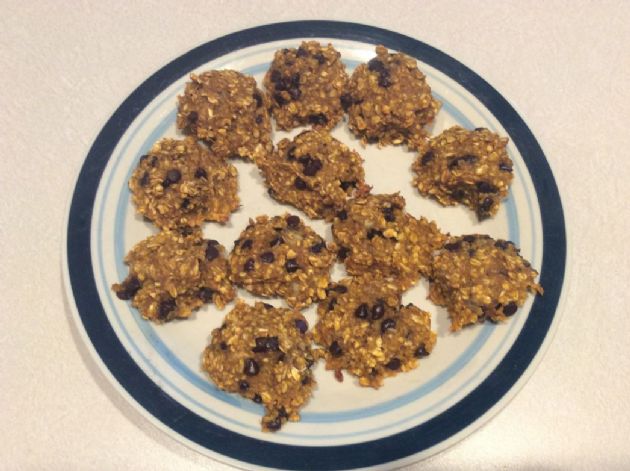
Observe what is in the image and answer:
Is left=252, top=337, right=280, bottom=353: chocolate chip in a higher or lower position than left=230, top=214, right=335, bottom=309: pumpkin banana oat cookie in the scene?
lower

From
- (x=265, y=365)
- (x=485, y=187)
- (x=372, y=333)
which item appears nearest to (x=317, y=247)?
(x=372, y=333)

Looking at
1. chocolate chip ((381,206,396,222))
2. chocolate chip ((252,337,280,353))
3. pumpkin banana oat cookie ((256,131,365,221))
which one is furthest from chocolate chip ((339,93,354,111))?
chocolate chip ((252,337,280,353))

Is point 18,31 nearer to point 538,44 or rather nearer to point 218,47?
point 218,47

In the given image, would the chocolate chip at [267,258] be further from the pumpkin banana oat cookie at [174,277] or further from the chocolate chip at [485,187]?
the chocolate chip at [485,187]

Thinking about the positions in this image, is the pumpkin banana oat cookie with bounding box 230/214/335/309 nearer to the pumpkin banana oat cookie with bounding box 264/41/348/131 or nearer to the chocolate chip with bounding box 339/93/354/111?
the pumpkin banana oat cookie with bounding box 264/41/348/131

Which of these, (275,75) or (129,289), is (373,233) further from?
(129,289)

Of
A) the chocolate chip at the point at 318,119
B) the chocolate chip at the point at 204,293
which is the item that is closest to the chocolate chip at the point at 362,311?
the chocolate chip at the point at 204,293

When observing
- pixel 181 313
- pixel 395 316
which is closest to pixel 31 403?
pixel 181 313
